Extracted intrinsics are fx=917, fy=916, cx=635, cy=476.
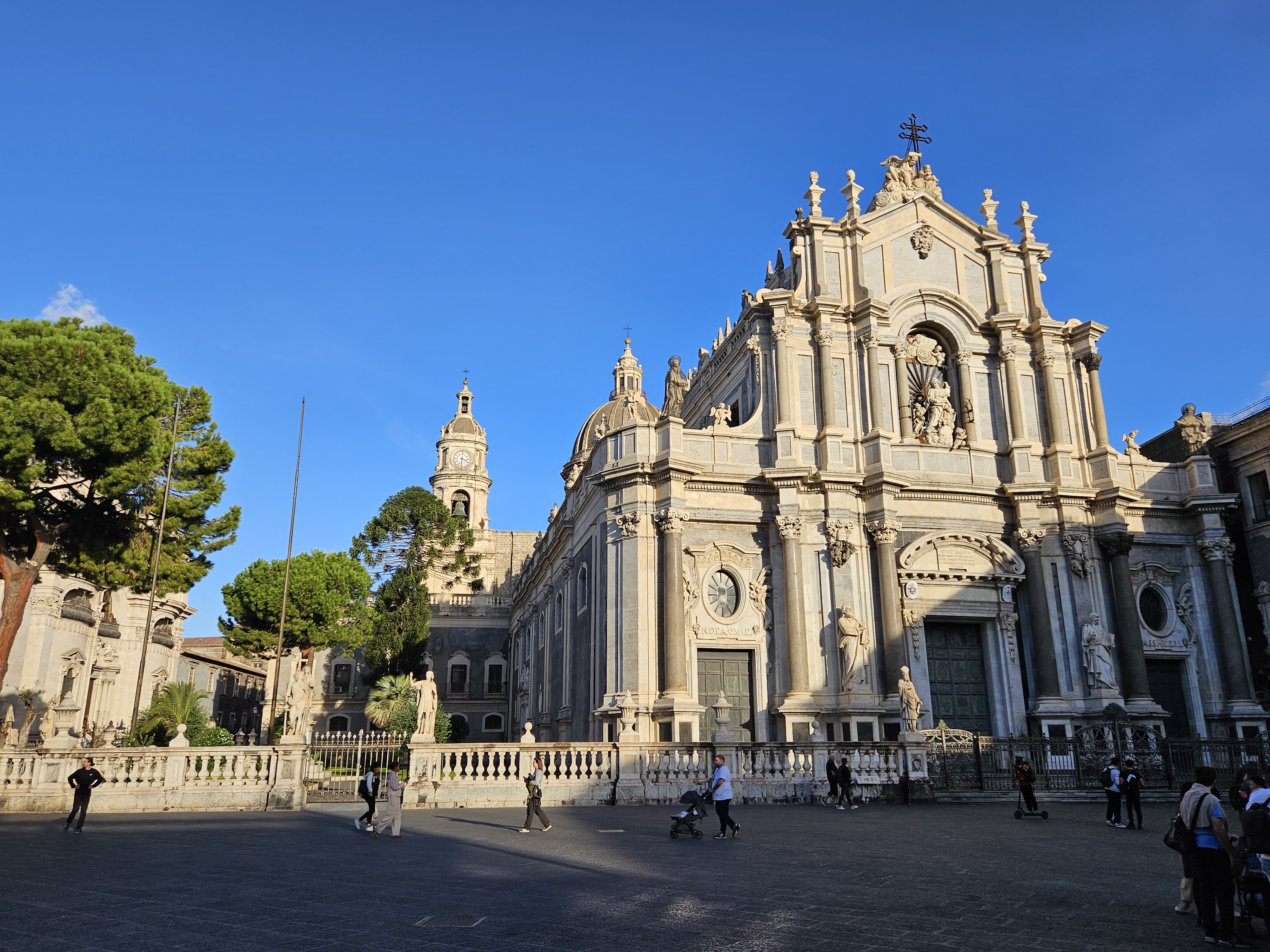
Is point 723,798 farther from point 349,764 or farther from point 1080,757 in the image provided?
point 349,764

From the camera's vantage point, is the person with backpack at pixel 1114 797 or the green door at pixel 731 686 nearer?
the person with backpack at pixel 1114 797

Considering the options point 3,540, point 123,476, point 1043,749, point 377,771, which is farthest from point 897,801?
point 3,540

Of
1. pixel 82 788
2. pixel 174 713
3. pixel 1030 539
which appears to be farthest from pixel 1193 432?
pixel 174 713

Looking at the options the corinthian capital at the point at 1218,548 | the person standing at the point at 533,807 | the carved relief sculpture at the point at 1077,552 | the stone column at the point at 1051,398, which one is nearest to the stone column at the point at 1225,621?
the corinthian capital at the point at 1218,548

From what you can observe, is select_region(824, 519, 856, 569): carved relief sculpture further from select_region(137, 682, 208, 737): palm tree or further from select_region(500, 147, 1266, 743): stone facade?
select_region(137, 682, 208, 737): palm tree

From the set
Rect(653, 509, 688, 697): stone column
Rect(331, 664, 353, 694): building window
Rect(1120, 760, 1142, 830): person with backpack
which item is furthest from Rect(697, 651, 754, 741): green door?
Rect(331, 664, 353, 694): building window

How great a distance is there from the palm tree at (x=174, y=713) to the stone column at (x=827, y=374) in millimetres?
24360

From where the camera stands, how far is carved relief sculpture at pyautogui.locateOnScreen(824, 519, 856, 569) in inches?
1038

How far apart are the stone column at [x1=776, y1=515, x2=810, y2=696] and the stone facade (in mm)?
69

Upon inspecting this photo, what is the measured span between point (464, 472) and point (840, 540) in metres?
49.2

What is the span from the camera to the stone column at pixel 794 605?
82.8 ft

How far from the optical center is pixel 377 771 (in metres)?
18.5

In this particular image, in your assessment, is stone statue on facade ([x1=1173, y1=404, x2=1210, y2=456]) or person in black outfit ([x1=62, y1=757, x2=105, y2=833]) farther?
stone statue on facade ([x1=1173, y1=404, x2=1210, y2=456])

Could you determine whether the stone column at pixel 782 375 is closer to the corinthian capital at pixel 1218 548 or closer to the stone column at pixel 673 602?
the stone column at pixel 673 602
